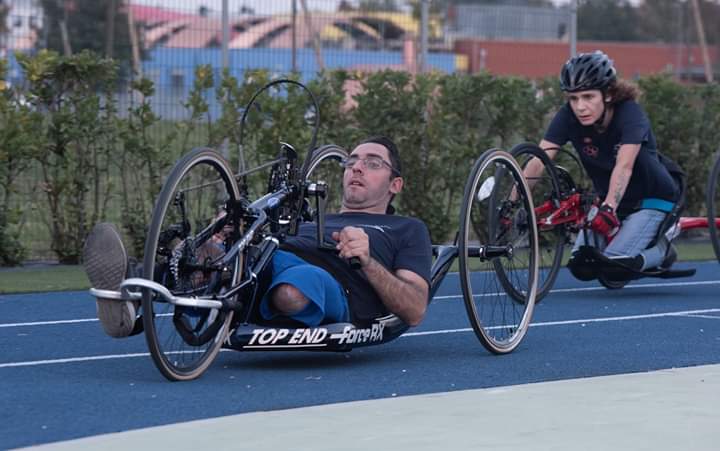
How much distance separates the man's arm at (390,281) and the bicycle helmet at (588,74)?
3286 millimetres

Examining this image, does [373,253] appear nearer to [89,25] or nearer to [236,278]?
[236,278]

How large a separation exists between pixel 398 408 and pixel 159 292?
43.6 inches

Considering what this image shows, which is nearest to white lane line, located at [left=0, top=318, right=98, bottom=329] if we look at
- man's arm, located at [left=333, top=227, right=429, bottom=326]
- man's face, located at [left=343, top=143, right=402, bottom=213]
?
man's face, located at [left=343, top=143, right=402, bottom=213]

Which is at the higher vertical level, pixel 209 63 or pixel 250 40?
pixel 250 40

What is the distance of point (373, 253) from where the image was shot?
7.14 m

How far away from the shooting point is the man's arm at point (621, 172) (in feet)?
32.3

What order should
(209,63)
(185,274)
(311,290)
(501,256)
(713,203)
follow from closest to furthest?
(185,274) → (311,290) → (501,256) → (713,203) → (209,63)

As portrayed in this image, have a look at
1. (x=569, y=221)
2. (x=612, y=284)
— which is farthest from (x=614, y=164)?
(x=612, y=284)

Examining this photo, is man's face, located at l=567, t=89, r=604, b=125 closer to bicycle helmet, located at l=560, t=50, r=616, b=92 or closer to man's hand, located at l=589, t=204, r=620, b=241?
bicycle helmet, located at l=560, t=50, r=616, b=92

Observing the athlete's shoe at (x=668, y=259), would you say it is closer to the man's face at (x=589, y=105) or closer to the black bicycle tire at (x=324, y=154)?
the man's face at (x=589, y=105)

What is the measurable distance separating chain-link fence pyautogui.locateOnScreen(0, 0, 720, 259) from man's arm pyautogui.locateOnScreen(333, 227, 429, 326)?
19.4 feet

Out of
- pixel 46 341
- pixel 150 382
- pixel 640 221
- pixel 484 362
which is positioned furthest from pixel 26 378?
pixel 640 221

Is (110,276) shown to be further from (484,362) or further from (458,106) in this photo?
(458,106)

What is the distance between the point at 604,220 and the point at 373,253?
3.32 meters
